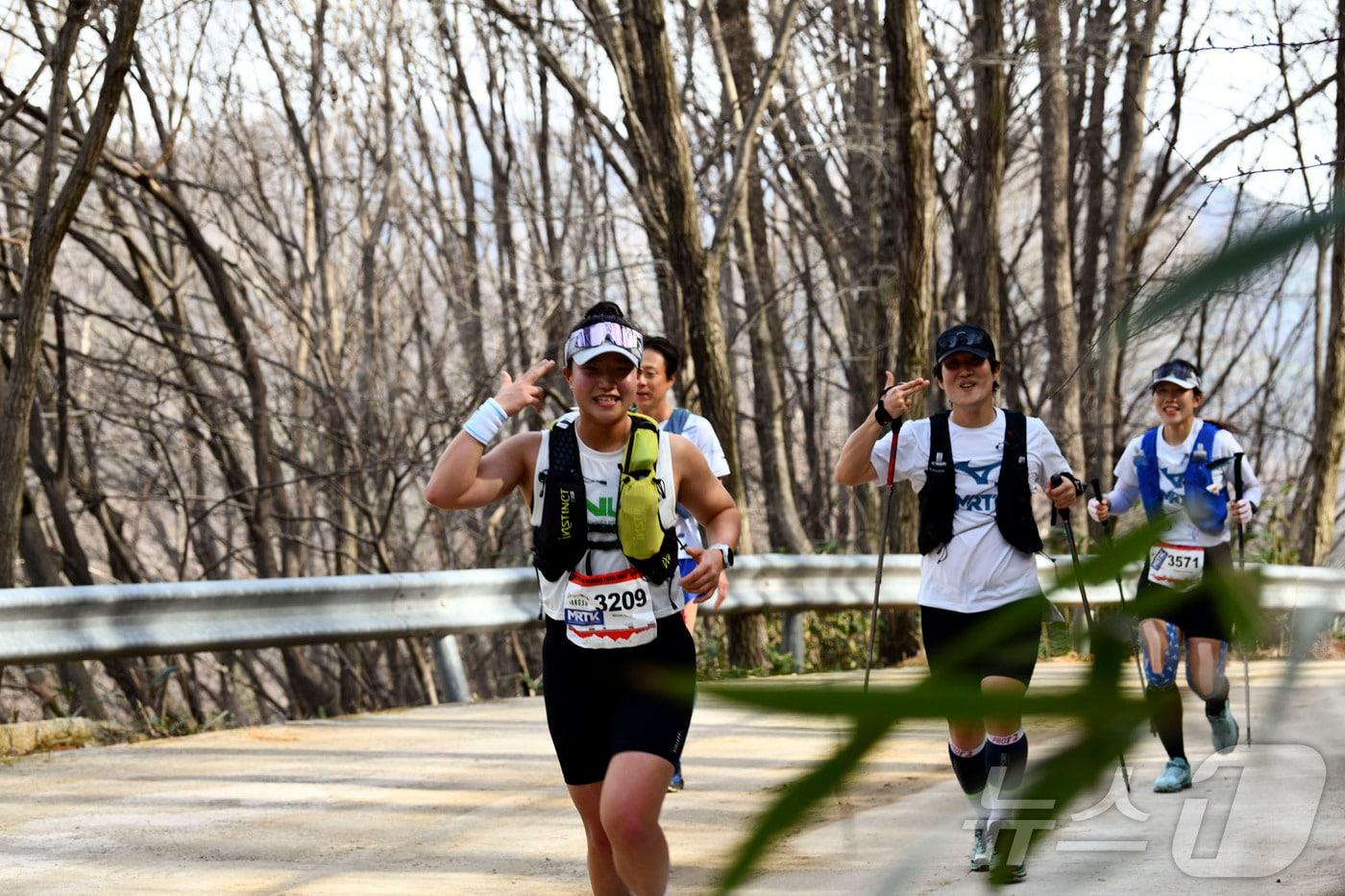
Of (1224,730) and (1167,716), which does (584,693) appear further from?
(1167,716)

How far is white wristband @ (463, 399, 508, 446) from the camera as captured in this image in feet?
17.5

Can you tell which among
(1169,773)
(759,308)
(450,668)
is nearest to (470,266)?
(759,308)

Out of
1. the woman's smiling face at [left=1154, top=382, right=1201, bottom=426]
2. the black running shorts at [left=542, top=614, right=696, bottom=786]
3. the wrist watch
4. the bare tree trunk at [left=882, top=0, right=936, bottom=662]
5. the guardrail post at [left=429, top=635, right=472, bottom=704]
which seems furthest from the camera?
the bare tree trunk at [left=882, top=0, right=936, bottom=662]

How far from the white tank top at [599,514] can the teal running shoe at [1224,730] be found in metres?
3.82

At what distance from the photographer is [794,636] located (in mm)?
13383

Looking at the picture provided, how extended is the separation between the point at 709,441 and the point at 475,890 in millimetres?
2238

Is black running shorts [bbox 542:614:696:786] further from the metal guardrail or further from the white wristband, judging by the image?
the metal guardrail

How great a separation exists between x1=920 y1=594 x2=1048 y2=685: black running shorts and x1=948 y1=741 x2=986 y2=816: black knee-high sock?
29mm

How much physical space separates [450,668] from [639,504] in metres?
→ 6.63

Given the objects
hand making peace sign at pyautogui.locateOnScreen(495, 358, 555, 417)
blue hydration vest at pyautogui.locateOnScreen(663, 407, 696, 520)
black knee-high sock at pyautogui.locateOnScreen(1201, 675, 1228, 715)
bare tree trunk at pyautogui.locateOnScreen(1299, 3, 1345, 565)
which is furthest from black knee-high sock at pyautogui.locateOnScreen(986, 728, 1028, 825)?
bare tree trunk at pyautogui.locateOnScreen(1299, 3, 1345, 565)

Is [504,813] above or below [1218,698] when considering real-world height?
below

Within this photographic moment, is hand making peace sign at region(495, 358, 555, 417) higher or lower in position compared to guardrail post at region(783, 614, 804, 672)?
higher

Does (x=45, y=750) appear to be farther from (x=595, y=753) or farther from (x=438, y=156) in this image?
(x=438, y=156)

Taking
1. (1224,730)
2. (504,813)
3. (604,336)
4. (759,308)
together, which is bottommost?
(504,813)
